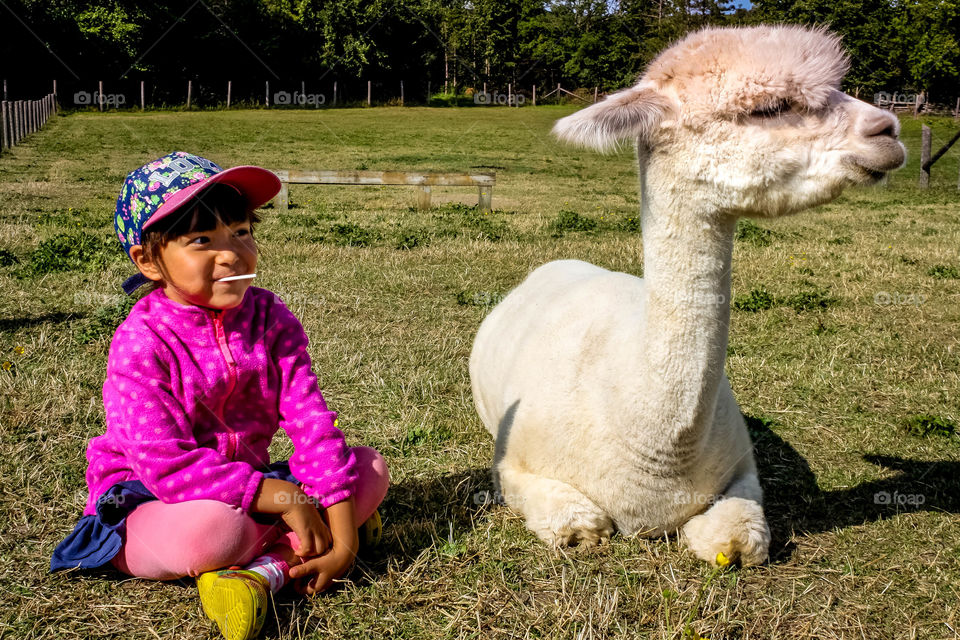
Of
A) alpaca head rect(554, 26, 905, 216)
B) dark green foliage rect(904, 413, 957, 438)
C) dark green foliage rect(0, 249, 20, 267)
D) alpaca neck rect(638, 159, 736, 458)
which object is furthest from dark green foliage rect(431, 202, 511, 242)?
alpaca head rect(554, 26, 905, 216)

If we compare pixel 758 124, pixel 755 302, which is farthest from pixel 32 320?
pixel 755 302

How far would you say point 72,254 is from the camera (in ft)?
25.0

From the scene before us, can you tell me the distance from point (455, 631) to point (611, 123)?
1.78m

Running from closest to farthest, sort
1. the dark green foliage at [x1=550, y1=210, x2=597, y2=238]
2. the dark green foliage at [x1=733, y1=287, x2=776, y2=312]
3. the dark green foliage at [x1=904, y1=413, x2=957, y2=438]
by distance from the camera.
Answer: the dark green foliage at [x1=904, y1=413, x2=957, y2=438] < the dark green foliage at [x1=733, y1=287, x2=776, y2=312] < the dark green foliage at [x1=550, y1=210, x2=597, y2=238]

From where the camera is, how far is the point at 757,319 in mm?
6594

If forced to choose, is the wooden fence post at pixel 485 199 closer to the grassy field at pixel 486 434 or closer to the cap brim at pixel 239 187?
the grassy field at pixel 486 434

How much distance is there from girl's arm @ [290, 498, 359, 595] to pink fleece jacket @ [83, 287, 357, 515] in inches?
2.3

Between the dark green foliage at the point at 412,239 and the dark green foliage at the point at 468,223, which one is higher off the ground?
the dark green foliage at the point at 468,223

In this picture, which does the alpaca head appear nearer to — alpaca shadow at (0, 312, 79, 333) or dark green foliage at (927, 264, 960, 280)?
alpaca shadow at (0, 312, 79, 333)

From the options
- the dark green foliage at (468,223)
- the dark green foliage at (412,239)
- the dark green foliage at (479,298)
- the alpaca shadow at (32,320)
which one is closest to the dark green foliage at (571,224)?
the dark green foliage at (468,223)

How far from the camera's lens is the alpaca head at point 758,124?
247cm

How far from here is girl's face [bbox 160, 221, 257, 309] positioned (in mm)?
2545

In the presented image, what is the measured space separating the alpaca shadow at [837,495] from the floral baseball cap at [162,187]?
256 cm

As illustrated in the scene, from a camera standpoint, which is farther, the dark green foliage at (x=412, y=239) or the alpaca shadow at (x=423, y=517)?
the dark green foliage at (x=412, y=239)
